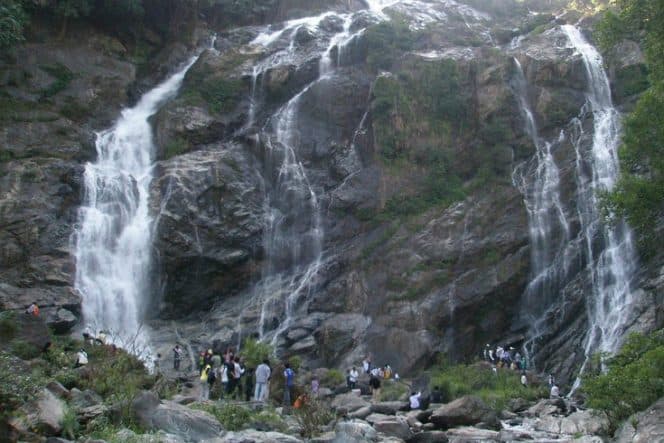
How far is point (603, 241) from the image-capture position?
2791cm

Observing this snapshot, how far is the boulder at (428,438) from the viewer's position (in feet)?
48.0

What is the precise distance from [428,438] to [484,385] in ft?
33.0

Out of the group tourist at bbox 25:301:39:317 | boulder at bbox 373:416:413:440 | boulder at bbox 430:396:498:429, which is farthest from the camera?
tourist at bbox 25:301:39:317

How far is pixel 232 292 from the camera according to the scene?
29.8m

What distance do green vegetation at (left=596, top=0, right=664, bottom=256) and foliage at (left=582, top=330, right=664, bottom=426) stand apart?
4.19m

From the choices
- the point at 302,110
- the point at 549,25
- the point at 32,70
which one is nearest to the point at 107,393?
the point at 302,110

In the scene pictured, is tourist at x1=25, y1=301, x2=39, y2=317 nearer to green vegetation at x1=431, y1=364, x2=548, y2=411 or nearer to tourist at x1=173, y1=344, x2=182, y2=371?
tourist at x1=173, y1=344, x2=182, y2=371

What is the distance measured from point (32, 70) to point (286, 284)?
18.6m

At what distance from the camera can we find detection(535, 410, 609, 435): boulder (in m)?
14.7

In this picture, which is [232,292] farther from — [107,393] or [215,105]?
[107,393]

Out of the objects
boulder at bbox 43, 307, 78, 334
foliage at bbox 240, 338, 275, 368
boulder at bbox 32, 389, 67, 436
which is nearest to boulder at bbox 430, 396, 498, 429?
foliage at bbox 240, 338, 275, 368

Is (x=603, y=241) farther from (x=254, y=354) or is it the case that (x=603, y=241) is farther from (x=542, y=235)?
(x=254, y=354)

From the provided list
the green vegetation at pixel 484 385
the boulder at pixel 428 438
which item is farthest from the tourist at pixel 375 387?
the boulder at pixel 428 438

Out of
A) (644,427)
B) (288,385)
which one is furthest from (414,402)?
(644,427)
